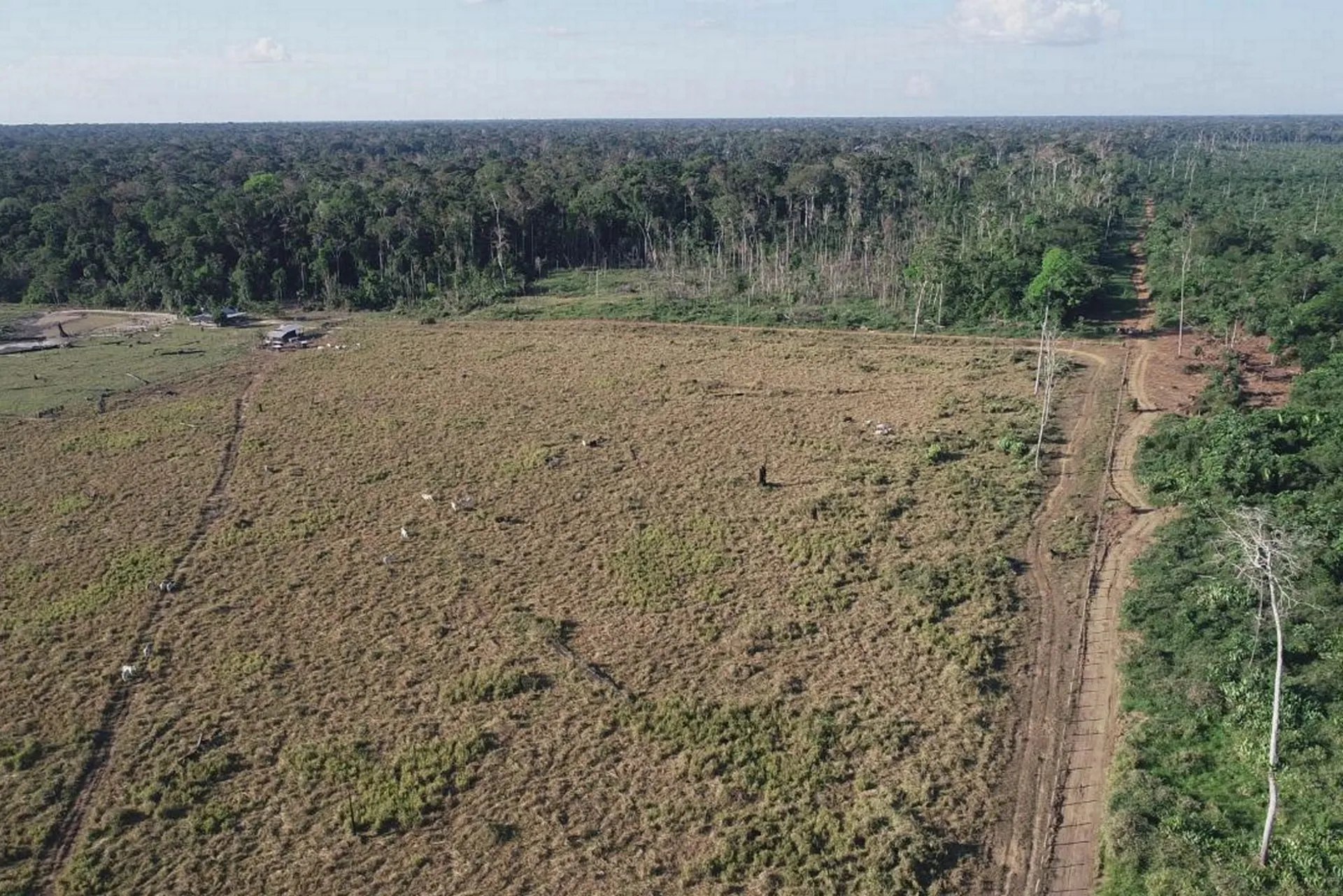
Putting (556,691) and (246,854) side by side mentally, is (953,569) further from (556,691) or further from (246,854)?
(246,854)

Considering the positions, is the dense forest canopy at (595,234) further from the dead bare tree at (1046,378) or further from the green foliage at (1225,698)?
the green foliage at (1225,698)

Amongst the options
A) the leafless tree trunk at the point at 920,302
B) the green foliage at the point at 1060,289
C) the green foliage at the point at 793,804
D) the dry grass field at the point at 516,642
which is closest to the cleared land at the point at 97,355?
the dry grass field at the point at 516,642

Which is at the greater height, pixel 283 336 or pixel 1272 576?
pixel 1272 576

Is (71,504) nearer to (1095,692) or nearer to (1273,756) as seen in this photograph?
(1095,692)

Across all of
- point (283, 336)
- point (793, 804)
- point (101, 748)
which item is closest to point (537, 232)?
point (283, 336)

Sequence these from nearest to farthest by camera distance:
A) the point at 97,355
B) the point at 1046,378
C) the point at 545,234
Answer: the point at 1046,378 < the point at 97,355 < the point at 545,234

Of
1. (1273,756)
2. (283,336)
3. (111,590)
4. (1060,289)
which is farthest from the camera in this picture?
(283,336)

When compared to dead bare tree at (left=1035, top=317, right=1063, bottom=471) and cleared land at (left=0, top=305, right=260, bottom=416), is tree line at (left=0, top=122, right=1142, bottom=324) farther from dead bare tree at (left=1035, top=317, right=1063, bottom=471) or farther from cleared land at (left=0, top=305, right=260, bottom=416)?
dead bare tree at (left=1035, top=317, right=1063, bottom=471)

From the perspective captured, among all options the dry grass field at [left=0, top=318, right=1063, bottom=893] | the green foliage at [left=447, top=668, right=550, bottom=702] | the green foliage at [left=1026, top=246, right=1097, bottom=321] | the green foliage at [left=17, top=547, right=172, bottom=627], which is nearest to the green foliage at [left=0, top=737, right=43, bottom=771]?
the dry grass field at [left=0, top=318, right=1063, bottom=893]
